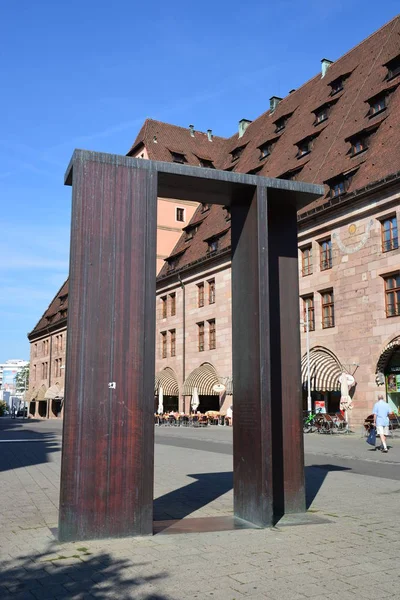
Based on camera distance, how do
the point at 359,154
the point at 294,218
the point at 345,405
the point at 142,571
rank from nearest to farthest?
the point at 142,571, the point at 294,218, the point at 345,405, the point at 359,154

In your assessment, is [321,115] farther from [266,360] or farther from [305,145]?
[266,360]

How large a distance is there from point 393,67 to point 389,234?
10041mm

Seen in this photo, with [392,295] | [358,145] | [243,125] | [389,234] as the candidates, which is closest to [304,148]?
[358,145]

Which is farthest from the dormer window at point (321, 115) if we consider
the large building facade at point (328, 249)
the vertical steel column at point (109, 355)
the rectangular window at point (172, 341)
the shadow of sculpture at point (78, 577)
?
the shadow of sculpture at point (78, 577)

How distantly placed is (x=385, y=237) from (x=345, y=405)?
25.4ft

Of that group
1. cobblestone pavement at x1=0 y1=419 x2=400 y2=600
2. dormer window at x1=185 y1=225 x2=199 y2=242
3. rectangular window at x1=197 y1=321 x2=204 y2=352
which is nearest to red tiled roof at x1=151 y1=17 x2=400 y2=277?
dormer window at x1=185 y1=225 x2=199 y2=242

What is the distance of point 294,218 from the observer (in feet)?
28.0

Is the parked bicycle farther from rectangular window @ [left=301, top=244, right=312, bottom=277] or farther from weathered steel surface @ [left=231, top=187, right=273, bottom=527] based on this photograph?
weathered steel surface @ [left=231, top=187, right=273, bottom=527]

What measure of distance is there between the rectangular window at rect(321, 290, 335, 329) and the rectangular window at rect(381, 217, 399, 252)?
4247 millimetres

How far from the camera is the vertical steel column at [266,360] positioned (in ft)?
23.7

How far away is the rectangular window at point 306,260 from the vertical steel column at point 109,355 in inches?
1001

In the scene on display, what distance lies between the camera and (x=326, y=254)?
31.0 metres

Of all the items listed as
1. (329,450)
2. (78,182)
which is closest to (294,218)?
(78,182)

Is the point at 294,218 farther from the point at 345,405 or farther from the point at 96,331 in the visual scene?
the point at 345,405
